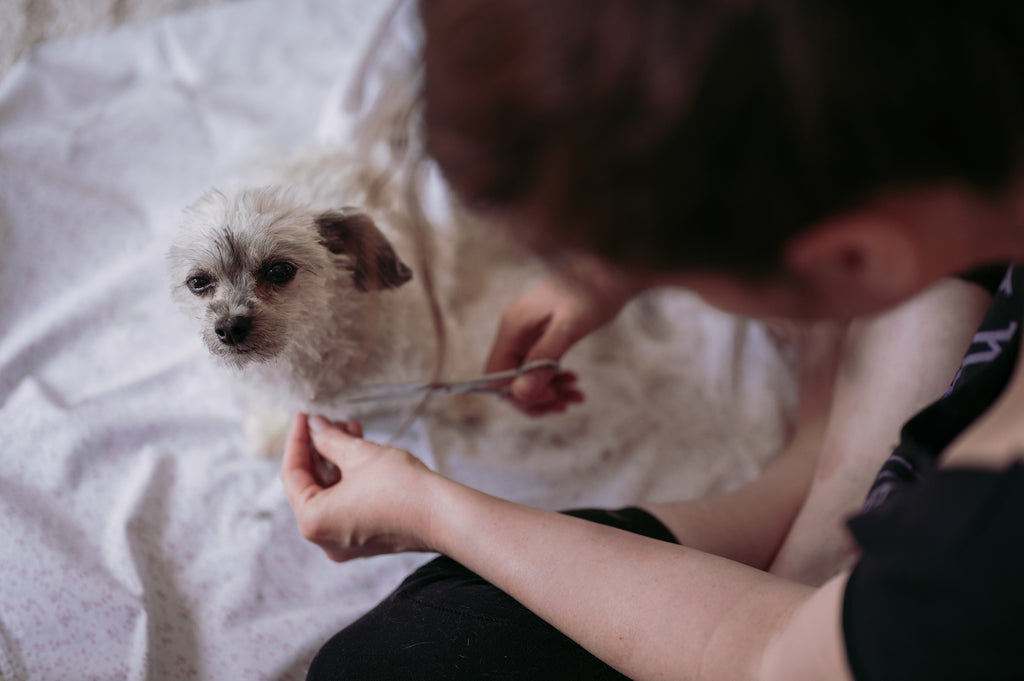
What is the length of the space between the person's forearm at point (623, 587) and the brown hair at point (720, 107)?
0.33 meters

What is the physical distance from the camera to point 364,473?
763mm

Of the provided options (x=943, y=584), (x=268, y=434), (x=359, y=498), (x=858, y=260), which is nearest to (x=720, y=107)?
(x=858, y=260)

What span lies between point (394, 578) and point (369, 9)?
1.16 meters

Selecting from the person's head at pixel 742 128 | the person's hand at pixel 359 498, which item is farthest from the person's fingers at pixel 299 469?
the person's head at pixel 742 128

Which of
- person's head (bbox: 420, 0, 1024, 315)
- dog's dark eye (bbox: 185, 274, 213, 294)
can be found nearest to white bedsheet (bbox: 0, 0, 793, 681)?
dog's dark eye (bbox: 185, 274, 213, 294)

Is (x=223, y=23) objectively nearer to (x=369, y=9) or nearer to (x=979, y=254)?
(x=369, y=9)

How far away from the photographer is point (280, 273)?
0.77 m

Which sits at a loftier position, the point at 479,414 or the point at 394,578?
the point at 479,414

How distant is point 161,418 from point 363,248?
17.6 inches

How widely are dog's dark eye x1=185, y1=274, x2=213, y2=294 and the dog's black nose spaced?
5cm

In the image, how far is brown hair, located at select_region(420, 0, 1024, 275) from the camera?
1.09 ft

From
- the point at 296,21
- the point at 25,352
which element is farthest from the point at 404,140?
the point at 296,21

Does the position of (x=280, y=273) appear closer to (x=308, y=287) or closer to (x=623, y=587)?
(x=308, y=287)

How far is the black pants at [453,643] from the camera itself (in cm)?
64
